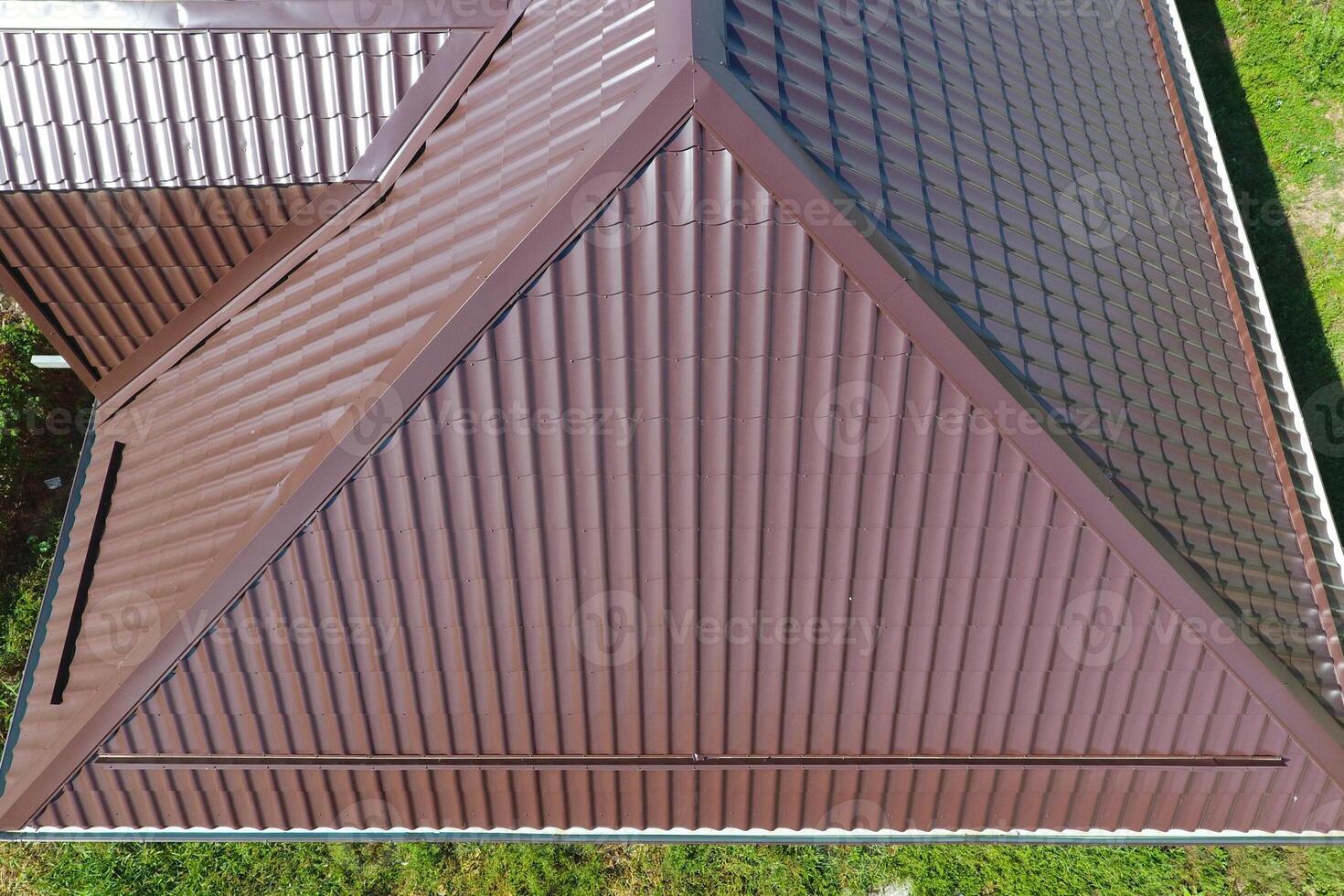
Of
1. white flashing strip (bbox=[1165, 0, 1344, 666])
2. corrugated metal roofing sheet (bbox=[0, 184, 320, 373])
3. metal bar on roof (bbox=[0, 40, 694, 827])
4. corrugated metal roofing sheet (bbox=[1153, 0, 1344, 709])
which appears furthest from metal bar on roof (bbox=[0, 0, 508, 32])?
Result: white flashing strip (bbox=[1165, 0, 1344, 666])

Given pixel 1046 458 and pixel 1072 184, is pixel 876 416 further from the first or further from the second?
pixel 1072 184

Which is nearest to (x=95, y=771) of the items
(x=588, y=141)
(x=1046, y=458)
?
(x=588, y=141)

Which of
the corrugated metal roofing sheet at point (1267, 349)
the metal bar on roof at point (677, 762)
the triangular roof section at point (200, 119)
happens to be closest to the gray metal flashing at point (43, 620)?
the metal bar on roof at point (677, 762)

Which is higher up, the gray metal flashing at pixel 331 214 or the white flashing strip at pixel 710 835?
the gray metal flashing at pixel 331 214

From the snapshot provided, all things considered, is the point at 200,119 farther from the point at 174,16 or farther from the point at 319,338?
the point at 319,338

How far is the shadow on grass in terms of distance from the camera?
1350 cm

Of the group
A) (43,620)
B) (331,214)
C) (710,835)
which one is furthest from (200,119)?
(710,835)

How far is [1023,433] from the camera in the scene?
6203mm

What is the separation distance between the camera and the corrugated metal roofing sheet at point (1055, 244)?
6207 mm

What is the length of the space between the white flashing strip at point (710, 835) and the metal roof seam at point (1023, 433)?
1178 millimetres

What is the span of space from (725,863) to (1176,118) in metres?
9.87

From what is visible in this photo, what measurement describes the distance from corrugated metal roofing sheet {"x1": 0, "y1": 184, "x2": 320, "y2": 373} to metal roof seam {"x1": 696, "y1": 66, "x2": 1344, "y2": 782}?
165 inches

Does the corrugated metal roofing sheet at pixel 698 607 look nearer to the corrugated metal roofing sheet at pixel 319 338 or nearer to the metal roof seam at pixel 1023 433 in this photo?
the metal roof seam at pixel 1023 433

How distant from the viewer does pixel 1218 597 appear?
6.74m
